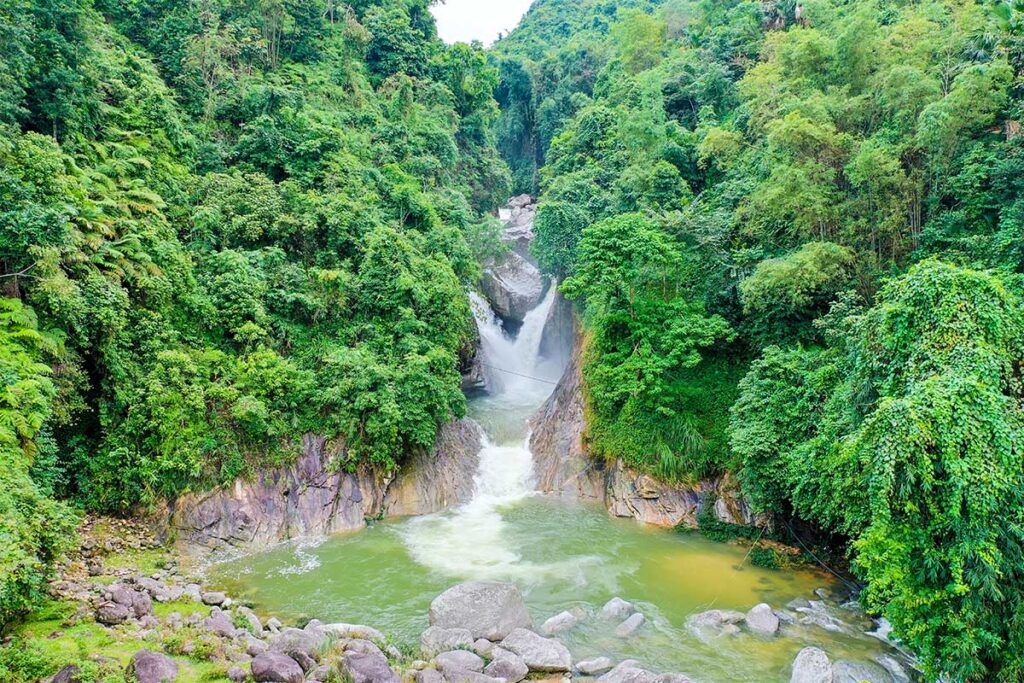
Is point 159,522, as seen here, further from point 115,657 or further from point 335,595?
point 115,657

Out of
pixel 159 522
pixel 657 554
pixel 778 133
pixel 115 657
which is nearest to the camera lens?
pixel 115 657

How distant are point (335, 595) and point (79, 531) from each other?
5624 millimetres

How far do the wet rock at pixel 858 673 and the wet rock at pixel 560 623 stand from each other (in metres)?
4.56

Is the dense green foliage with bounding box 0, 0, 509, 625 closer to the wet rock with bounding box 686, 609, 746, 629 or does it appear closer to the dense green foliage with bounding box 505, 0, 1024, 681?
the dense green foliage with bounding box 505, 0, 1024, 681

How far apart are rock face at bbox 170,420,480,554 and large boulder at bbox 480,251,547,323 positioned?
12915mm

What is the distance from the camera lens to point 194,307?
1577cm

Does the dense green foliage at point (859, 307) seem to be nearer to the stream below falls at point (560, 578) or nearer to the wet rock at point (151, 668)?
the stream below falls at point (560, 578)

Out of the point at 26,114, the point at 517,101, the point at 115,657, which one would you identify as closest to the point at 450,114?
the point at 517,101

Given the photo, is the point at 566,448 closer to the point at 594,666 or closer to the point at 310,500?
the point at 310,500

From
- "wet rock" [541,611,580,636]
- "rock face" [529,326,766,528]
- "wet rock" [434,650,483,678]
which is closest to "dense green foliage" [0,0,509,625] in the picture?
"rock face" [529,326,766,528]

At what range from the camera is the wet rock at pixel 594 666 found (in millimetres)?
10055

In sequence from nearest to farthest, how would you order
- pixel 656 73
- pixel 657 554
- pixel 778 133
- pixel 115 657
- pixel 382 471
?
1. pixel 115 657
2. pixel 657 554
3. pixel 778 133
4. pixel 382 471
5. pixel 656 73

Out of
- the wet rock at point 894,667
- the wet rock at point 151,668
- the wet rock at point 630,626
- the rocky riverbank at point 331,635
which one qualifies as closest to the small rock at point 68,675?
the rocky riverbank at point 331,635

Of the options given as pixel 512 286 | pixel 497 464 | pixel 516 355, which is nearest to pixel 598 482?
pixel 497 464
